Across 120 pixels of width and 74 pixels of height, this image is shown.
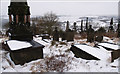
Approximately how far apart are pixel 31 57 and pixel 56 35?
5348 millimetres

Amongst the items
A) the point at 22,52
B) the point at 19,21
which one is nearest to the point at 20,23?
the point at 19,21

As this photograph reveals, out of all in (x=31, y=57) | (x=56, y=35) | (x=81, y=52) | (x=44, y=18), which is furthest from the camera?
(x=44, y=18)

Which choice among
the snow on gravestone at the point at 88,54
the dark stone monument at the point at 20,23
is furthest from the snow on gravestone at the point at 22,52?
the snow on gravestone at the point at 88,54

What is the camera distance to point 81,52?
19.5 feet

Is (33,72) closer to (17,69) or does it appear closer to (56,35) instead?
(17,69)

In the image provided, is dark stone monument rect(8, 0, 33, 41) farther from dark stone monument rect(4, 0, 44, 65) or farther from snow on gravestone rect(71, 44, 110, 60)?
snow on gravestone rect(71, 44, 110, 60)

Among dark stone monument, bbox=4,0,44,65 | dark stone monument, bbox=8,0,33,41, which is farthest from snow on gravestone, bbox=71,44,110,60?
dark stone monument, bbox=8,0,33,41

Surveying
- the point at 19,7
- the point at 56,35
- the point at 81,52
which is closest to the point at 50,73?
the point at 81,52

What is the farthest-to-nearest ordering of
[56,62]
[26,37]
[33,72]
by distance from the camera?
[26,37] → [56,62] → [33,72]

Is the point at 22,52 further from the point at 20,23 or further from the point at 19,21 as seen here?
the point at 19,21

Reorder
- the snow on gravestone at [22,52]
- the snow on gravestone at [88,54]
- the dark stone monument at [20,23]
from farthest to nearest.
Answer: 1. the dark stone monument at [20,23]
2. the snow on gravestone at [88,54]
3. the snow on gravestone at [22,52]

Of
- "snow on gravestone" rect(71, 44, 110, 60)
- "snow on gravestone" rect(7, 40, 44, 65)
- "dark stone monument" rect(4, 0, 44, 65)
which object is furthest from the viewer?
"dark stone monument" rect(4, 0, 44, 65)

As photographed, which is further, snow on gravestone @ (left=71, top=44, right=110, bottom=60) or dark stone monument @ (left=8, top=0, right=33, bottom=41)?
dark stone monument @ (left=8, top=0, right=33, bottom=41)

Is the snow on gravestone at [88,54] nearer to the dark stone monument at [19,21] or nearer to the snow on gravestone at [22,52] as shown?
the snow on gravestone at [22,52]
